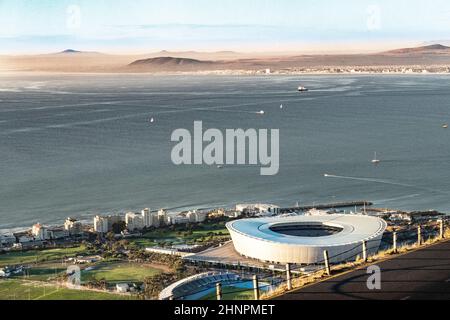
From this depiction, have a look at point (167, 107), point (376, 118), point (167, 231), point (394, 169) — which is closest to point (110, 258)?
point (167, 231)

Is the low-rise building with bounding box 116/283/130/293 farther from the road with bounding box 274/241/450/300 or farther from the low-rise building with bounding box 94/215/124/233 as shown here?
the road with bounding box 274/241/450/300

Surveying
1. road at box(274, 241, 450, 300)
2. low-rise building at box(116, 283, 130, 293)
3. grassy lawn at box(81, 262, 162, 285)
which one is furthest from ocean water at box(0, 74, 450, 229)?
road at box(274, 241, 450, 300)

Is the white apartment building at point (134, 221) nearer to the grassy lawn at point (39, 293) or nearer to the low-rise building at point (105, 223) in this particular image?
the low-rise building at point (105, 223)

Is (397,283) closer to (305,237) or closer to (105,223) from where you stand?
(305,237)

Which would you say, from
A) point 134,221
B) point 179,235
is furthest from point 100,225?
point 179,235

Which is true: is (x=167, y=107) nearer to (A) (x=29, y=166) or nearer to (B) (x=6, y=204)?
(A) (x=29, y=166)
